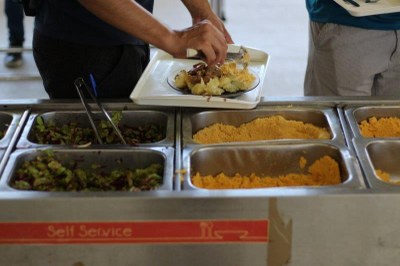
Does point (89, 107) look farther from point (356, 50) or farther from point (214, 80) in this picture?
point (356, 50)

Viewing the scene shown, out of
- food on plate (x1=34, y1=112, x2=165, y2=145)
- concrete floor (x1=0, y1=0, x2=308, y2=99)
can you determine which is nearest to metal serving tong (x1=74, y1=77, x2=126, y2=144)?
food on plate (x1=34, y1=112, x2=165, y2=145)

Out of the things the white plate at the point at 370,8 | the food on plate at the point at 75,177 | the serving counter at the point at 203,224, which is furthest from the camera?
the white plate at the point at 370,8

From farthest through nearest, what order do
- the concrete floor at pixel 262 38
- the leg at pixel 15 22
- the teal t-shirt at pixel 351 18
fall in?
the leg at pixel 15 22, the concrete floor at pixel 262 38, the teal t-shirt at pixel 351 18

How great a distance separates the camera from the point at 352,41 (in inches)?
77.8

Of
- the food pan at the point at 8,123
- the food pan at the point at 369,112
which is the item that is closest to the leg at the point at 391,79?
the food pan at the point at 369,112

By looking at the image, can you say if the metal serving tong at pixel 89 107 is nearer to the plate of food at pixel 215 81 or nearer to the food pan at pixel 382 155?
the plate of food at pixel 215 81

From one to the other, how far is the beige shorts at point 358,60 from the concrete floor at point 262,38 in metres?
1.33

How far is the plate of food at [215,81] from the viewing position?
1.57 meters

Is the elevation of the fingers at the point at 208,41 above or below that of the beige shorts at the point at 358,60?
above

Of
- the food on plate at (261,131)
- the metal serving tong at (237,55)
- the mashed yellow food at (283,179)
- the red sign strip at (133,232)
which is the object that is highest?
the metal serving tong at (237,55)

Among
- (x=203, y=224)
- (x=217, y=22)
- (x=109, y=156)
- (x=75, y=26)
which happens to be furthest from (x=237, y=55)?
(x=203, y=224)

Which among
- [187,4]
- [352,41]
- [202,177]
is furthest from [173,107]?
[352,41]

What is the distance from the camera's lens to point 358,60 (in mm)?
1985

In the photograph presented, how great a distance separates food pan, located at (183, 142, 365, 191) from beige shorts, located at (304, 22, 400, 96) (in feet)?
2.29
